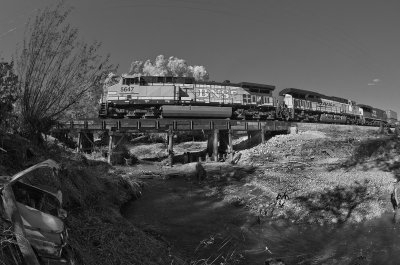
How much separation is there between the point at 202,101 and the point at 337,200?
68.3 ft

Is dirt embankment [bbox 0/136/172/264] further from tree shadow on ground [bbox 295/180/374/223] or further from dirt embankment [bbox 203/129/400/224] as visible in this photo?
tree shadow on ground [bbox 295/180/374/223]

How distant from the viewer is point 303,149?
27.5 meters

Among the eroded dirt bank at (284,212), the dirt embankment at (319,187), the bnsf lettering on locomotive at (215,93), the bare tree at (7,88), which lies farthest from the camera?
the bnsf lettering on locomotive at (215,93)

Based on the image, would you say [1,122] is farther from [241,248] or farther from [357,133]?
[357,133]

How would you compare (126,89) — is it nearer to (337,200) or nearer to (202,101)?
(202,101)

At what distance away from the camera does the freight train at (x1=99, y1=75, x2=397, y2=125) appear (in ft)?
96.1

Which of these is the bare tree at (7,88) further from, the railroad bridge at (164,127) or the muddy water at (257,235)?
the railroad bridge at (164,127)

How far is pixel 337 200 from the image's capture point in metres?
12.5

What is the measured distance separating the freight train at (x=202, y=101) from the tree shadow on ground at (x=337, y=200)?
18.6 m

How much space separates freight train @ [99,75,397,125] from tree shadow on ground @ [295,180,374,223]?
1865 centimetres

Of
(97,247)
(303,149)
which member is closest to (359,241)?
(97,247)

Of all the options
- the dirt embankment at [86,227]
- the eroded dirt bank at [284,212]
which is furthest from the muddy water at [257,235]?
the dirt embankment at [86,227]

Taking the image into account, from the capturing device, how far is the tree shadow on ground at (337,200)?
11.6 m

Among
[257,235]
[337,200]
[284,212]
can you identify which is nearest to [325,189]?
[337,200]
